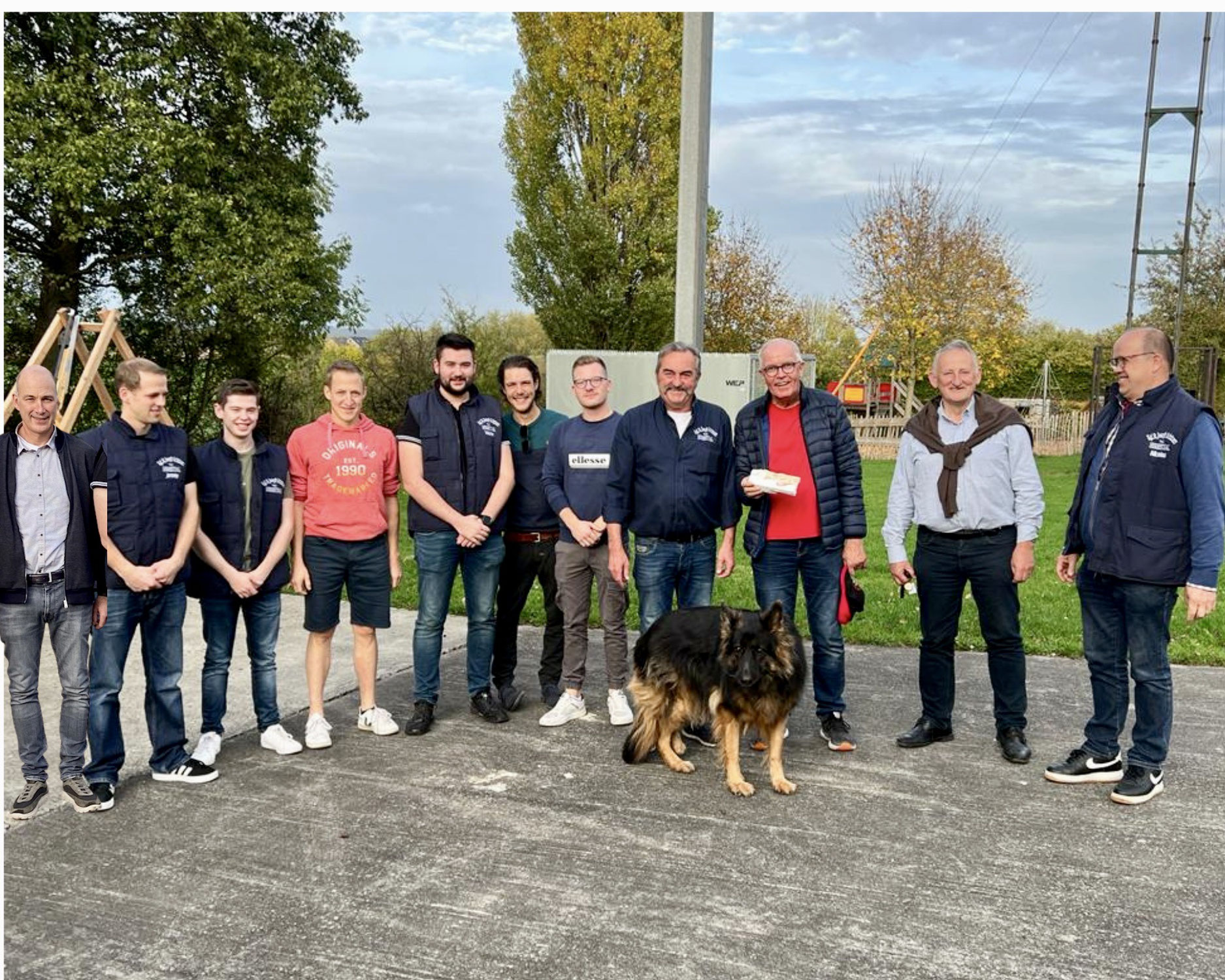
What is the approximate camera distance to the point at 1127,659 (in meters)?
5.03

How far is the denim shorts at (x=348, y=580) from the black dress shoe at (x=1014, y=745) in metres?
3.35

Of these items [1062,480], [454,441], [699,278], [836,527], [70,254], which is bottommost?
[1062,480]

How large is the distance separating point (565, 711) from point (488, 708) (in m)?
0.46

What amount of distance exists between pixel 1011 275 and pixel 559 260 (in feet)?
50.1

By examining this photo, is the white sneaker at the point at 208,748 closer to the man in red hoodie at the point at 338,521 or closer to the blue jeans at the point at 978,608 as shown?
the man in red hoodie at the point at 338,521

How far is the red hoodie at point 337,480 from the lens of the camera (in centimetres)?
522

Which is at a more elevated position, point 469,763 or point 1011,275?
point 1011,275

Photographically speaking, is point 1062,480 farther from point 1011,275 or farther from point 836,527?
point 836,527

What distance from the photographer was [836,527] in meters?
5.25

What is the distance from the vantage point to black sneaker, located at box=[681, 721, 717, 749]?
5.43 m

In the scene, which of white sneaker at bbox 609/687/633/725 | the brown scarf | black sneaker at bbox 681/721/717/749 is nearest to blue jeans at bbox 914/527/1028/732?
the brown scarf

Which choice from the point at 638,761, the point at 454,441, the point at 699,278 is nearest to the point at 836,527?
the point at 638,761

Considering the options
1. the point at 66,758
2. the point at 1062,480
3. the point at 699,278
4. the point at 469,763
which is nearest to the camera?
the point at 66,758

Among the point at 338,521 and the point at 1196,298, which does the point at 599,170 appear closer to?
the point at 1196,298
